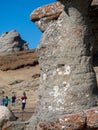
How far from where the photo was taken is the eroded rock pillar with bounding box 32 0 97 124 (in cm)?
611

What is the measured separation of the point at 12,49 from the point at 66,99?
50.4 m

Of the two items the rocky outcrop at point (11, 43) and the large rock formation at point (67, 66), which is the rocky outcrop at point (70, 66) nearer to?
the large rock formation at point (67, 66)

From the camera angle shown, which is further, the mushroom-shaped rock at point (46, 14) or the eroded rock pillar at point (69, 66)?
the mushroom-shaped rock at point (46, 14)

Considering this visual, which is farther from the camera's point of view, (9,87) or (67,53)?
(9,87)

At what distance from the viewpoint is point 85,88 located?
6.10 meters

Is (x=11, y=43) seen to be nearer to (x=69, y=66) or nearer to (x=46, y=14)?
(x=46, y=14)

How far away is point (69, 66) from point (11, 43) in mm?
51460

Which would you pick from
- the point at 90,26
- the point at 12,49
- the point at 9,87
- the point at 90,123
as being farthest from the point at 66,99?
the point at 12,49

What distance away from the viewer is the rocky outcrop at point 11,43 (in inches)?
2211

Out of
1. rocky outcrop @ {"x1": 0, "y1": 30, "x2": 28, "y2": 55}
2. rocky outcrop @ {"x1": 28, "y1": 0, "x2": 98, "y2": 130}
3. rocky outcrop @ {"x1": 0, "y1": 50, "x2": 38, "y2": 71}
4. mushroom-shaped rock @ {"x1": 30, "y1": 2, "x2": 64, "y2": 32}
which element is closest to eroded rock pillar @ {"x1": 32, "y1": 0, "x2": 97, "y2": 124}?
rocky outcrop @ {"x1": 28, "y1": 0, "x2": 98, "y2": 130}

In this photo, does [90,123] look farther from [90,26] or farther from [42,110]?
[90,26]

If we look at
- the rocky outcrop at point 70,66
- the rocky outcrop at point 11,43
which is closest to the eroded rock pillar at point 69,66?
A: the rocky outcrop at point 70,66

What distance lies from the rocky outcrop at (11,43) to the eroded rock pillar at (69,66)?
160 feet

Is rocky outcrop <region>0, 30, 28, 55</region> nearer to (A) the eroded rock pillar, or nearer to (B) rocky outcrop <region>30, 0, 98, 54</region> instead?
(B) rocky outcrop <region>30, 0, 98, 54</region>
